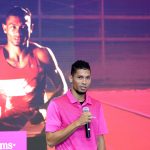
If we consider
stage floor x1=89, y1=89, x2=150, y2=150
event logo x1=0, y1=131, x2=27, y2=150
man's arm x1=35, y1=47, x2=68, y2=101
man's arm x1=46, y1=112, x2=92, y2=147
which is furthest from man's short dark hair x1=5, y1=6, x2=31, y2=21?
man's arm x1=46, y1=112, x2=92, y2=147

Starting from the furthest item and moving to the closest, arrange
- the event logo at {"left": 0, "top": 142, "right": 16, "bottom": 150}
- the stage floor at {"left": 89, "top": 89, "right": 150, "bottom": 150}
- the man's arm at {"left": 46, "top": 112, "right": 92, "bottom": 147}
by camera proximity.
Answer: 1. the stage floor at {"left": 89, "top": 89, "right": 150, "bottom": 150}
2. the event logo at {"left": 0, "top": 142, "right": 16, "bottom": 150}
3. the man's arm at {"left": 46, "top": 112, "right": 92, "bottom": 147}

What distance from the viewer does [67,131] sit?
86.0 inches

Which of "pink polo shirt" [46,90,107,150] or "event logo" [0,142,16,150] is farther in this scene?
"event logo" [0,142,16,150]

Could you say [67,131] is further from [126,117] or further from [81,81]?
[126,117]

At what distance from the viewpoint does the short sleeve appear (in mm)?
2251

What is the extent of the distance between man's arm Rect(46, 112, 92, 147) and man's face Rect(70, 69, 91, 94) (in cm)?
16

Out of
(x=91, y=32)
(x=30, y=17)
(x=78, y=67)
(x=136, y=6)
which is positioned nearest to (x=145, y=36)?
(x=136, y=6)

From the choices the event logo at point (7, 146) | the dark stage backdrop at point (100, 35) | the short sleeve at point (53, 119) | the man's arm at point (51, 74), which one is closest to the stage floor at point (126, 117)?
the dark stage backdrop at point (100, 35)

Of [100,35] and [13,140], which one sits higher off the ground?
[100,35]

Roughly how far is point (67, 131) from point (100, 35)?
67.5 inches

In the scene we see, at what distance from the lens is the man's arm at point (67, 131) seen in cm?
217

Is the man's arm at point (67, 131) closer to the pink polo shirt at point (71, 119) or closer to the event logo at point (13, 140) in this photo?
the pink polo shirt at point (71, 119)

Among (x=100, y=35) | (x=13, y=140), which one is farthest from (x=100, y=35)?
(x=13, y=140)

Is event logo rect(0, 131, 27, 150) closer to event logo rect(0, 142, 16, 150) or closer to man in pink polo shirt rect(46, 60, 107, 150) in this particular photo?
event logo rect(0, 142, 16, 150)
